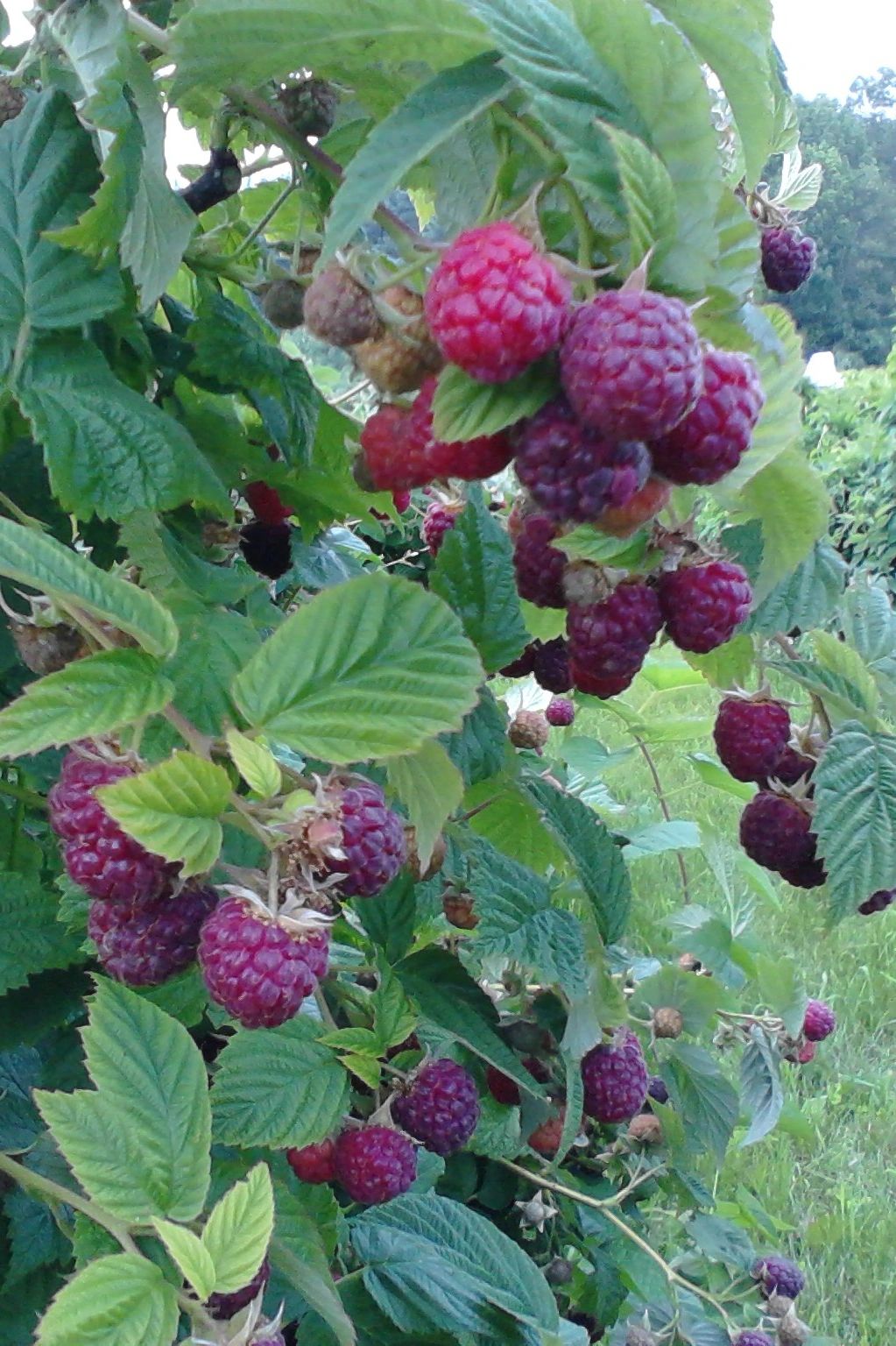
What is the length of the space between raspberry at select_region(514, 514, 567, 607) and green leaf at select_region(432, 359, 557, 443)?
0.20 m

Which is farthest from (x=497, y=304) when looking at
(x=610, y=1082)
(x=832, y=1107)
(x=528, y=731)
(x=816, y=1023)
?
(x=832, y=1107)

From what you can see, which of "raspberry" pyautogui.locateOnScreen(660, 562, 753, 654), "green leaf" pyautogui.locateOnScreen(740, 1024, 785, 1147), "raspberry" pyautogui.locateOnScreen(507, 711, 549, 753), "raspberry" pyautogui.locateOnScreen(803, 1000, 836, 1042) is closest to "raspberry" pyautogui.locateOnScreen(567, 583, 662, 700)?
"raspberry" pyautogui.locateOnScreen(660, 562, 753, 654)

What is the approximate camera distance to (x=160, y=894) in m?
0.52

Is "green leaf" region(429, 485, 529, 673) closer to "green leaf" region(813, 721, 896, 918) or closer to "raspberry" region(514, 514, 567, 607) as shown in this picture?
"raspberry" region(514, 514, 567, 607)

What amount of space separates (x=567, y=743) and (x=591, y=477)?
161 cm

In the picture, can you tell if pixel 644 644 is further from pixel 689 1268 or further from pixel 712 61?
pixel 689 1268

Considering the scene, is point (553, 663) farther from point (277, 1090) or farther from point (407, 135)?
point (407, 135)

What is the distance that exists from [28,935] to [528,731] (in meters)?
0.74

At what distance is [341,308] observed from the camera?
0.54 metres

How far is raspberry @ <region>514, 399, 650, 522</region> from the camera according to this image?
1.46 ft

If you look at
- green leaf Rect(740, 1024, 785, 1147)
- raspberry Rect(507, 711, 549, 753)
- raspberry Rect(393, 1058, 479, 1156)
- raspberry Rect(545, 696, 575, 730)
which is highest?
raspberry Rect(393, 1058, 479, 1156)

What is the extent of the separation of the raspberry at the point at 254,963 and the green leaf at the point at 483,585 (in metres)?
0.33

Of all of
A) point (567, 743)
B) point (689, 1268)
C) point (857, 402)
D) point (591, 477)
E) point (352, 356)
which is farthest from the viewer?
point (857, 402)

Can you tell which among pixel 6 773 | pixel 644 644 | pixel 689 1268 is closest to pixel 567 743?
pixel 689 1268
